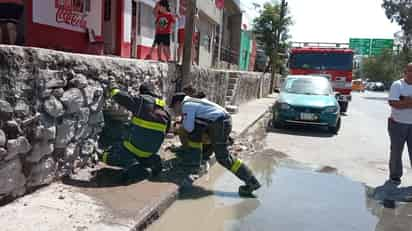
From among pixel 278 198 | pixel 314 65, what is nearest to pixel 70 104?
pixel 278 198

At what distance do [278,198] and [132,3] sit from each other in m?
9.77

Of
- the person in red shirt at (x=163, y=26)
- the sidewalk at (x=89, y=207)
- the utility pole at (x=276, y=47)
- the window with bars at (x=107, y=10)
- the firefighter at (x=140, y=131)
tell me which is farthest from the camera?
the utility pole at (x=276, y=47)

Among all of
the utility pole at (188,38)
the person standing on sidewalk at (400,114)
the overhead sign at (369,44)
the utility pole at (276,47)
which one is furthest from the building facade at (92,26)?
the overhead sign at (369,44)

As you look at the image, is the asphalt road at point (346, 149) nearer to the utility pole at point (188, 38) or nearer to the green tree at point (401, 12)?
the utility pole at point (188, 38)

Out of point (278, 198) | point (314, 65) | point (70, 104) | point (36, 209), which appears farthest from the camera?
point (314, 65)

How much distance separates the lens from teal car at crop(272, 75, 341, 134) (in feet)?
37.1

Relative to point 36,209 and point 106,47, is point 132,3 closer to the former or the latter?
point 106,47

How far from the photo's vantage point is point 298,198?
5.62 meters

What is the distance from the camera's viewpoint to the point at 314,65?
61.0ft

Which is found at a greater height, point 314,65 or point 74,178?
point 314,65

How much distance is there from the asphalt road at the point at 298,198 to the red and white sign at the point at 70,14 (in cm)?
498

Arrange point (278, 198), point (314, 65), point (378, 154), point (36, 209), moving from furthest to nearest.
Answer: point (314, 65) → point (378, 154) → point (278, 198) → point (36, 209)

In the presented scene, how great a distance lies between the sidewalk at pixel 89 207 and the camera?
3727mm

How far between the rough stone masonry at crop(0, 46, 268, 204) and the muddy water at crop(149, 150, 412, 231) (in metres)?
1.38
